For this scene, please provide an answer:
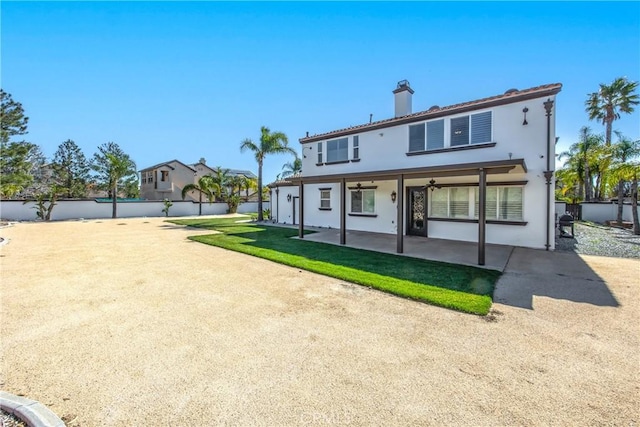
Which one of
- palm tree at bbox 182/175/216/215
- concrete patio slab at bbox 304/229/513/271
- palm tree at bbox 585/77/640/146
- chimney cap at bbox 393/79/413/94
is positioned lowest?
concrete patio slab at bbox 304/229/513/271

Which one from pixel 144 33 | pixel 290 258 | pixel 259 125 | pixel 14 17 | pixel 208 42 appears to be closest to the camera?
pixel 14 17

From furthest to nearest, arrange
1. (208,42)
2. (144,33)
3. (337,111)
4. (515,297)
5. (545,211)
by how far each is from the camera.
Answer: (337,111) < (208,42) < (144,33) < (545,211) < (515,297)

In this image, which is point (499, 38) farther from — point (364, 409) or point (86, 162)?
point (86, 162)

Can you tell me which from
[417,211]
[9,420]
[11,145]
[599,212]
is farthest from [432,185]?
[11,145]

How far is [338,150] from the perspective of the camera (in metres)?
16.0

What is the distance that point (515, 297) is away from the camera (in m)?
5.64

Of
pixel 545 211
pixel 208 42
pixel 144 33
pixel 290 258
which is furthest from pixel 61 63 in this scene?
pixel 545 211

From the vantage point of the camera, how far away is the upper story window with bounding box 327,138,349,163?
15633mm

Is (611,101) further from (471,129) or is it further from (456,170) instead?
(456,170)

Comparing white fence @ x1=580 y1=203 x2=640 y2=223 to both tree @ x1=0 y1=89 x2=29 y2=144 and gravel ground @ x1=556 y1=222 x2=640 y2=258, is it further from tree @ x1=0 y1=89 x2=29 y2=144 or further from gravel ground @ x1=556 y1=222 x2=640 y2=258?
tree @ x1=0 y1=89 x2=29 y2=144

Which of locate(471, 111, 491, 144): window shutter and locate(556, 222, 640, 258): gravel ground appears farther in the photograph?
locate(471, 111, 491, 144): window shutter

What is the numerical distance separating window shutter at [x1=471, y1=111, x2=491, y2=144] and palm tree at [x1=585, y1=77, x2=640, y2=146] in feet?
77.3

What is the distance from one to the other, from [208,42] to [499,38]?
1178cm

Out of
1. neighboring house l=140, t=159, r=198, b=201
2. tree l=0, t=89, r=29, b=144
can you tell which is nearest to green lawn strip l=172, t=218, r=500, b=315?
tree l=0, t=89, r=29, b=144
